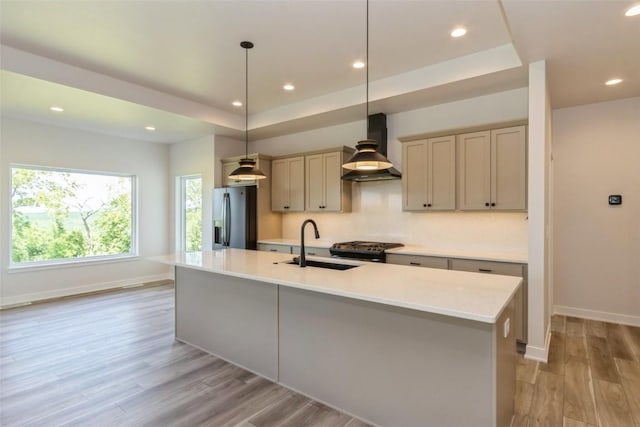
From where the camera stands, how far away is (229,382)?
107 inches

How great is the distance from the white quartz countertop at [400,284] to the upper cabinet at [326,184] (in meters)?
2.00

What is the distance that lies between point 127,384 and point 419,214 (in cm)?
370

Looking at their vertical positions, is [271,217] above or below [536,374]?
above

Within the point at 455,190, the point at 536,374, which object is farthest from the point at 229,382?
the point at 455,190

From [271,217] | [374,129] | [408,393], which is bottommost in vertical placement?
[408,393]

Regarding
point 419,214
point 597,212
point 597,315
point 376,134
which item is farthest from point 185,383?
point 597,212

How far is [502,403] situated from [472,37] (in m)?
2.98

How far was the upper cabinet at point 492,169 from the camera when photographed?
11.6ft

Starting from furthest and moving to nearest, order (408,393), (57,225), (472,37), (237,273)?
(57,225)
(472,37)
(237,273)
(408,393)

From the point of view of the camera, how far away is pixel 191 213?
6707 mm

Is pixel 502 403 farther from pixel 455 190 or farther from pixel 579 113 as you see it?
pixel 579 113

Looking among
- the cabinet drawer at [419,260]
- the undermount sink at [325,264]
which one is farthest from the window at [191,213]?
the cabinet drawer at [419,260]

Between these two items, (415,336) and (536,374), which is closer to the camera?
(415,336)

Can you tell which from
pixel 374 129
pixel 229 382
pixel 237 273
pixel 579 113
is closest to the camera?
pixel 237 273
